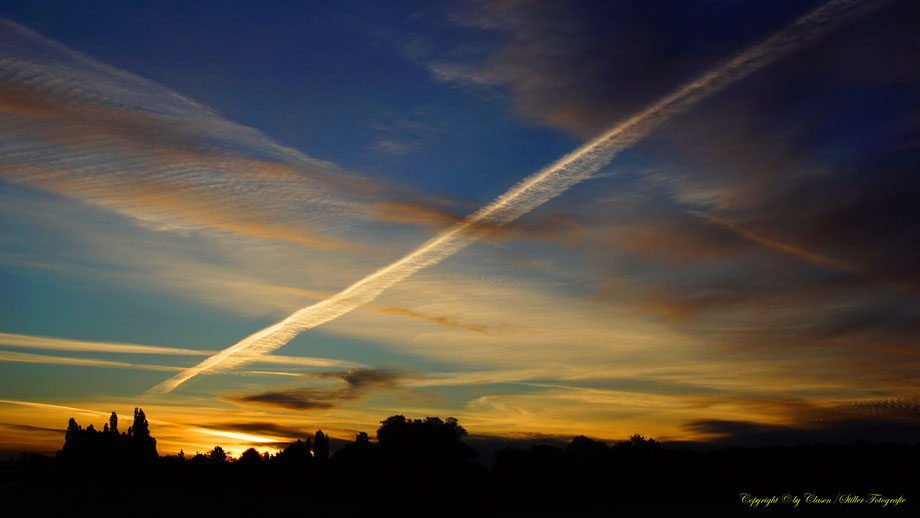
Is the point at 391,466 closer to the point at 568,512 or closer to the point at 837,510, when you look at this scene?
the point at 568,512

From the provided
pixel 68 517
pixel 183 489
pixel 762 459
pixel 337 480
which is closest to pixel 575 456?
pixel 337 480

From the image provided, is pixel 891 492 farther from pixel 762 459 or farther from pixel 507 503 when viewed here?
pixel 507 503

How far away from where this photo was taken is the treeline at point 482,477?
69875 millimetres

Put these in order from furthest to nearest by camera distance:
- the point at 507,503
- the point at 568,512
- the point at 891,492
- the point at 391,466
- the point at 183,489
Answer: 1. the point at 391,466
2. the point at 183,489
3. the point at 507,503
4. the point at 568,512
5. the point at 891,492

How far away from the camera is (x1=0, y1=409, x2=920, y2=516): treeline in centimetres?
6988

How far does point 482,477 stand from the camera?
84562 mm

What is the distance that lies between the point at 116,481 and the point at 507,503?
67635 mm

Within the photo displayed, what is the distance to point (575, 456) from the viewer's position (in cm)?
14288

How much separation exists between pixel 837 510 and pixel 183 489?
3393 inches

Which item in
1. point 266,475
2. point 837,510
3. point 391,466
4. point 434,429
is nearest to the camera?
point 837,510

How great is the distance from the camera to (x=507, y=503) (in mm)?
73688

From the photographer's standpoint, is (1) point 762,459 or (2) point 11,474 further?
(2) point 11,474

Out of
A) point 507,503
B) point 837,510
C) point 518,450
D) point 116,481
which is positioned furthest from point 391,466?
point 837,510

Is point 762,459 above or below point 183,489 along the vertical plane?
above
